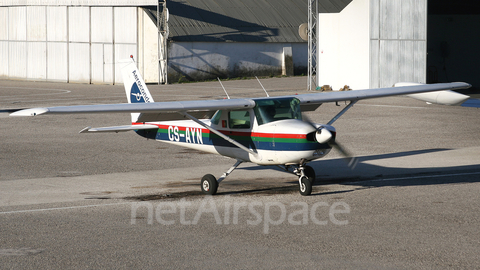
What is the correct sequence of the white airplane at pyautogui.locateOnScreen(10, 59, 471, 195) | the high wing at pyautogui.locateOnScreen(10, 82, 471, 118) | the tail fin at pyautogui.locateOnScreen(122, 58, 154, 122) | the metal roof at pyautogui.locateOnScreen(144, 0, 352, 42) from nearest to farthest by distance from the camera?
the high wing at pyautogui.locateOnScreen(10, 82, 471, 118), the white airplane at pyautogui.locateOnScreen(10, 59, 471, 195), the tail fin at pyautogui.locateOnScreen(122, 58, 154, 122), the metal roof at pyautogui.locateOnScreen(144, 0, 352, 42)

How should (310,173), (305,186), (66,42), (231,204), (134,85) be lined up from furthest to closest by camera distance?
(66,42) → (134,85) → (310,173) → (305,186) → (231,204)

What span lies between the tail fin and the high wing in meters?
1.54

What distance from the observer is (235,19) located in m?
50.7

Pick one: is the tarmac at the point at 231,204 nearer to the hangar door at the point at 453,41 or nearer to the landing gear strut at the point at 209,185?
the landing gear strut at the point at 209,185

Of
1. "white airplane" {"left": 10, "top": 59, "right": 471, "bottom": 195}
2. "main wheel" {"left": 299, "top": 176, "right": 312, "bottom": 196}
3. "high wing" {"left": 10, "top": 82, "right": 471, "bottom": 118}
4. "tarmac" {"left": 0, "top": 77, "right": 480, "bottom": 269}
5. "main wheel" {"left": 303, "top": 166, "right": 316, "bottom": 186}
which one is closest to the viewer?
"tarmac" {"left": 0, "top": 77, "right": 480, "bottom": 269}

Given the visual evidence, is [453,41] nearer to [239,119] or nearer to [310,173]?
[310,173]

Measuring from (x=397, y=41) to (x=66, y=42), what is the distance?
87.0 ft

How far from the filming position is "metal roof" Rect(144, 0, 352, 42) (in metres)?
47.7

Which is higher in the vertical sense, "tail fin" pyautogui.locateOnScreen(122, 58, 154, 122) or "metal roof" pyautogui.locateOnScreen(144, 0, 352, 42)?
"metal roof" pyautogui.locateOnScreen(144, 0, 352, 42)

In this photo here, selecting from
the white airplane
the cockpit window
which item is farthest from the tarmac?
the cockpit window

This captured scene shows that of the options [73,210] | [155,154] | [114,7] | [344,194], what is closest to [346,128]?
[155,154]

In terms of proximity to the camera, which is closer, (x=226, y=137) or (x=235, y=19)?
(x=226, y=137)

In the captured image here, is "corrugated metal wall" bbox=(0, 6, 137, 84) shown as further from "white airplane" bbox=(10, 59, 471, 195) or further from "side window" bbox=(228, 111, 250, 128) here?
"side window" bbox=(228, 111, 250, 128)

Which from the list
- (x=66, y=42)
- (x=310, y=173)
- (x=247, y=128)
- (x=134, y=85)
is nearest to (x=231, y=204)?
(x=247, y=128)
